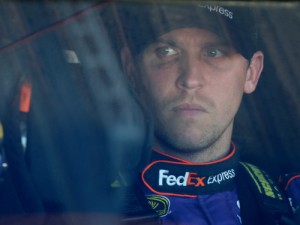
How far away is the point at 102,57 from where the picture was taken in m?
1.46

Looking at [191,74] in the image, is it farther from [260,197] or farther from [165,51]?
[260,197]

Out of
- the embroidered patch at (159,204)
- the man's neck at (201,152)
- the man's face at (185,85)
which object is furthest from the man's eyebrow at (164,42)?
the embroidered patch at (159,204)

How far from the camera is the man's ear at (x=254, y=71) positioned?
1757 mm

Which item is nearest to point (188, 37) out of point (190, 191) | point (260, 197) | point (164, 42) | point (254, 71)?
point (164, 42)

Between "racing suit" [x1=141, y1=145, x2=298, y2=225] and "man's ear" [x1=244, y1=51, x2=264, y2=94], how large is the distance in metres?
0.21

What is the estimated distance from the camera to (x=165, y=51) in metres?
1.55

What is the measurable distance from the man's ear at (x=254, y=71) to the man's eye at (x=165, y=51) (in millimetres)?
299

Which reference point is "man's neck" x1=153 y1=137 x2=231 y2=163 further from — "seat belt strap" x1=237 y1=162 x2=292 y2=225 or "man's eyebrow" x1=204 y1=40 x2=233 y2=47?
"man's eyebrow" x1=204 y1=40 x2=233 y2=47

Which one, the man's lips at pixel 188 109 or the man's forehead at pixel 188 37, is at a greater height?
the man's forehead at pixel 188 37

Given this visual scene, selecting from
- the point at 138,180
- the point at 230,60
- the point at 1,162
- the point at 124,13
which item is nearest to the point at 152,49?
the point at 124,13

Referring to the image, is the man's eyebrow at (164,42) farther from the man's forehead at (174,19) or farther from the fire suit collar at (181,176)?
the fire suit collar at (181,176)

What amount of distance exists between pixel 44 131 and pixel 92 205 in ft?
0.68

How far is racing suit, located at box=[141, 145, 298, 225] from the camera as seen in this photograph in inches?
63.4

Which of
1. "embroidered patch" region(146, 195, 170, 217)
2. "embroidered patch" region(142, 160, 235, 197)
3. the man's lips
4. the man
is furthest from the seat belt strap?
the man's lips
